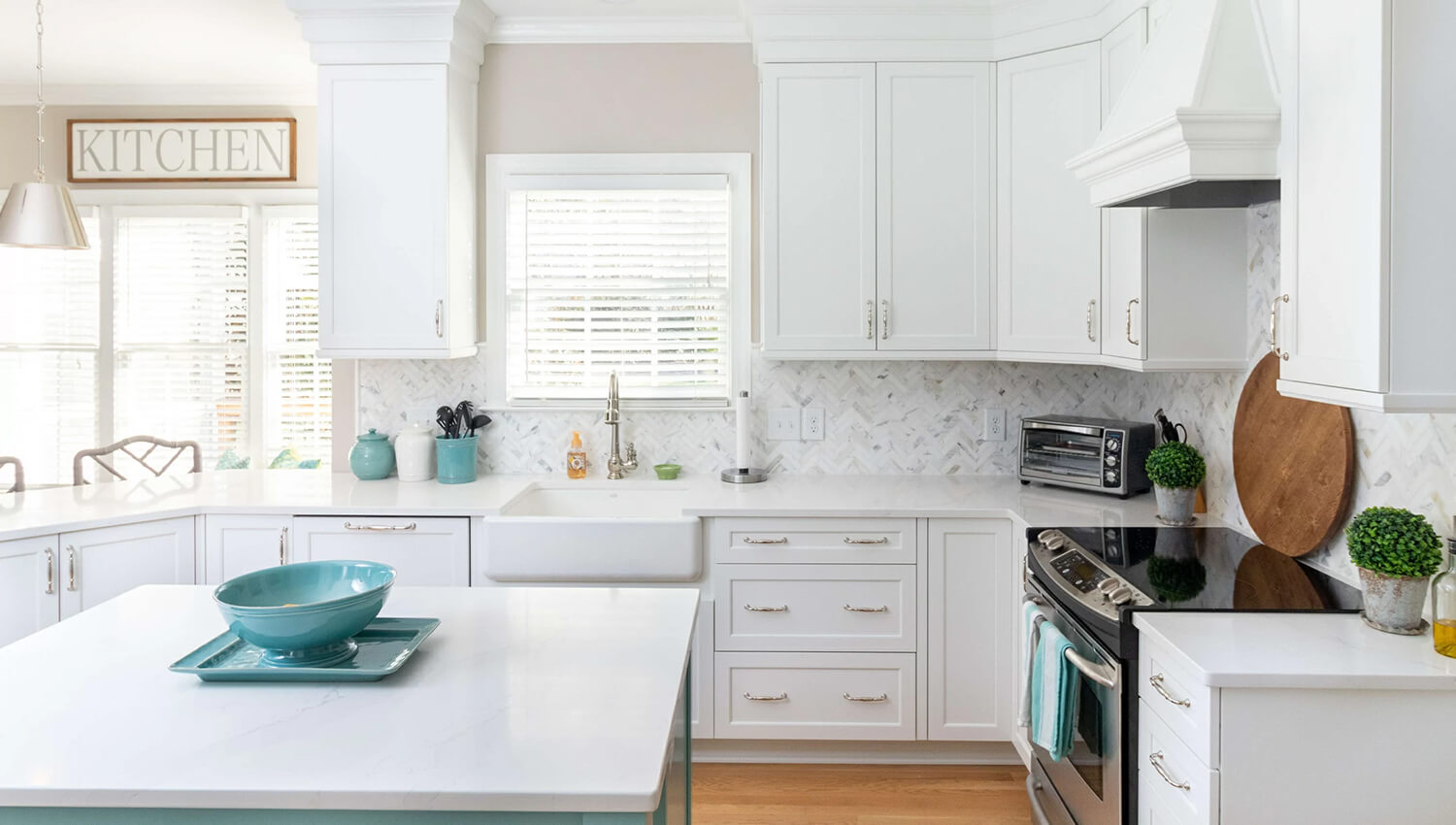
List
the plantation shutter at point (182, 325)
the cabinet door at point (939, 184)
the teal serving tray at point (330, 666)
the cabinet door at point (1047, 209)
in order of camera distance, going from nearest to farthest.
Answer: the teal serving tray at point (330, 666)
the cabinet door at point (1047, 209)
the cabinet door at point (939, 184)
the plantation shutter at point (182, 325)

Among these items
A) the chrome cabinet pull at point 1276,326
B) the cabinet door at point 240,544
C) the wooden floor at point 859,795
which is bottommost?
the wooden floor at point 859,795

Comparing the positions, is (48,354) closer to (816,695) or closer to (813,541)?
(813,541)

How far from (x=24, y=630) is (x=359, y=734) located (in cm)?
220

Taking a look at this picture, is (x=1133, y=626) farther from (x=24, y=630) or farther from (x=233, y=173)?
(x=233, y=173)

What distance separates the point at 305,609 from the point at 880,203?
2.36 meters

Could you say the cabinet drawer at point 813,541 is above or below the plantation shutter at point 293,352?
→ below

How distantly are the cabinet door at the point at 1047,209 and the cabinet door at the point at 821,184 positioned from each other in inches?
17.4

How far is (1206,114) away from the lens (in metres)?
1.92

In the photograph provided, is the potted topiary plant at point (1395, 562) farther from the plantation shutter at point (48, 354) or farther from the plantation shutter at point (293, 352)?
the plantation shutter at point (48, 354)

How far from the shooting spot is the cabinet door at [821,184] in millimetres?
3273

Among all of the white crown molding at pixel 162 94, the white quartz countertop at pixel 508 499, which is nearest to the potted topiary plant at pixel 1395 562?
the white quartz countertop at pixel 508 499

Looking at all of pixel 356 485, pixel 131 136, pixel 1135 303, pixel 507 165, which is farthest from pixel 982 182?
pixel 131 136

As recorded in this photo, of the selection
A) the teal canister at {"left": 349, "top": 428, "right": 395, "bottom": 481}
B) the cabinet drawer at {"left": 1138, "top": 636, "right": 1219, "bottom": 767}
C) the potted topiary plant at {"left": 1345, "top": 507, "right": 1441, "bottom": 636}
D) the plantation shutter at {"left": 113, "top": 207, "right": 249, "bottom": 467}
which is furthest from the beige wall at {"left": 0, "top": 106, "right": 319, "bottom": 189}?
the potted topiary plant at {"left": 1345, "top": 507, "right": 1441, "bottom": 636}

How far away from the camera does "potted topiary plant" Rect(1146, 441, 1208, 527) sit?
2691 millimetres
